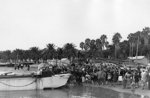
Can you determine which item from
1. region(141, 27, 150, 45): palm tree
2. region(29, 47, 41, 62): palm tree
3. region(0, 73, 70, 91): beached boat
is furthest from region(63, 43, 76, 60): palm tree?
region(0, 73, 70, 91): beached boat

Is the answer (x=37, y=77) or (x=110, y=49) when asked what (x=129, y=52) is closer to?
(x=110, y=49)

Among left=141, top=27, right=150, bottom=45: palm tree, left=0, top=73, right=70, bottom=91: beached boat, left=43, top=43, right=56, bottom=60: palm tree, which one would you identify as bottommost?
left=0, top=73, right=70, bottom=91: beached boat

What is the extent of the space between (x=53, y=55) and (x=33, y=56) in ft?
146

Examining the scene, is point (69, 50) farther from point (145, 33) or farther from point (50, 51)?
point (145, 33)

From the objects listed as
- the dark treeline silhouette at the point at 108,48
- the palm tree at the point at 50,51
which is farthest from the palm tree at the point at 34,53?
the palm tree at the point at 50,51

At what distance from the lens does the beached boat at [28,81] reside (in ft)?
89.6

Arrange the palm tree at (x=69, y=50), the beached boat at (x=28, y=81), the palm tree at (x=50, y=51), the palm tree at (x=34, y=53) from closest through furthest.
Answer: the beached boat at (x=28, y=81), the palm tree at (x=69, y=50), the palm tree at (x=50, y=51), the palm tree at (x=34, y=53)

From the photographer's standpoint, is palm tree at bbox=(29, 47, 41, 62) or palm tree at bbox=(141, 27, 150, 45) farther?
palm tree at bbox=(29, 47, 41, 62)

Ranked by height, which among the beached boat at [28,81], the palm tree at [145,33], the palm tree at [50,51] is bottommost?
the beached boat at [28,81]

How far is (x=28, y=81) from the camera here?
27469 millimetres

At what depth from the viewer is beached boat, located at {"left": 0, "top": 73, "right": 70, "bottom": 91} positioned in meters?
27.3

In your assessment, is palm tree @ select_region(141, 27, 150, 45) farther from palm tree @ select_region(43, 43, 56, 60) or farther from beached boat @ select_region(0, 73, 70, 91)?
beached boat @ select_region(0, 73, 70, 91)

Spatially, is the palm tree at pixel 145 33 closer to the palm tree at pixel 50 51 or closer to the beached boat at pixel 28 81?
the palm tree at pixel 50 51

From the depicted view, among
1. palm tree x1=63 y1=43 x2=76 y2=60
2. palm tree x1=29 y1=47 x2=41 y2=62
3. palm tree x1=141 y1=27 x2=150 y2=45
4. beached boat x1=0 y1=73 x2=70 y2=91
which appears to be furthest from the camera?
palm tree x1=29 y1=47 x2=41 y2=62
